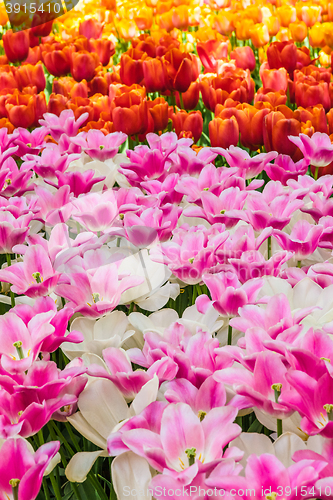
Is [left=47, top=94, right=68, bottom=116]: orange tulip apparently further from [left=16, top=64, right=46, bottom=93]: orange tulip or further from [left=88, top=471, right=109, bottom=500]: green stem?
[left=88, top=471, right=109, bottom=500]: green stem

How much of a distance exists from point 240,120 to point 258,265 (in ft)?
3.11

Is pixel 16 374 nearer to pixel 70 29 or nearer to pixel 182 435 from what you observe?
pixel 182 435

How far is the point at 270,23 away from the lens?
3326mm

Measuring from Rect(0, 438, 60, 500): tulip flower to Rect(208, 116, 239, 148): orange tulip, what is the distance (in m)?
1.30

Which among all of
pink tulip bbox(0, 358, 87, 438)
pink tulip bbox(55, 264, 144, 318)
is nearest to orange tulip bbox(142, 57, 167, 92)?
pink tulip bbox(55, 264, 144, 318)

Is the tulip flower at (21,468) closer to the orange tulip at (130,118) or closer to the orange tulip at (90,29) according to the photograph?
the orange tulip at (130,118)

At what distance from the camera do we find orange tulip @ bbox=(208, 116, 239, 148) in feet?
5.66

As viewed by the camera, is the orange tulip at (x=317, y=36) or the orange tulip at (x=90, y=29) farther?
the orange tulip at (x=90, y=29)

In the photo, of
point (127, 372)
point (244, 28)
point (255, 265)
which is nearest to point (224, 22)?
point (244, 28)

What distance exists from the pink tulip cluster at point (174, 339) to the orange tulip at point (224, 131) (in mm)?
447

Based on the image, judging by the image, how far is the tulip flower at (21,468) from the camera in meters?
0.58

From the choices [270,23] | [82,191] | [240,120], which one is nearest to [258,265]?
[82,191]

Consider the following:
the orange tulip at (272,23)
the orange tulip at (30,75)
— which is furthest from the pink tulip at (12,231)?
the orange tulip at (272,23)

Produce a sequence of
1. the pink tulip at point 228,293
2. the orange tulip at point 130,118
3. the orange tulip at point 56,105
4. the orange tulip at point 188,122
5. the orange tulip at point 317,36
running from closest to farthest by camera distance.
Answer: the pink tulip at point 228,293, the orange tulip at point 130,118, the orange tulip at point 188,122, the orange tulip at point 56,105, the orange tulip at point 317,36
